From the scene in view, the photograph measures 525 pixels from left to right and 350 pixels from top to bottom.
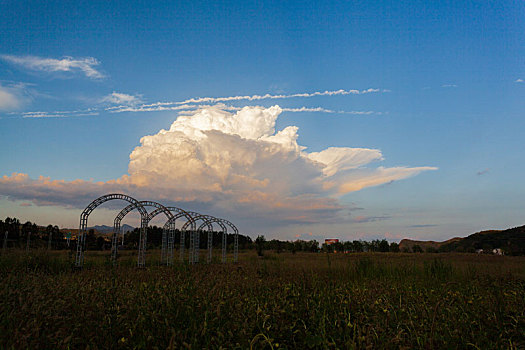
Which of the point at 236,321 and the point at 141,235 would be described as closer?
the point at 236,321

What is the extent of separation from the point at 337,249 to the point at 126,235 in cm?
2156

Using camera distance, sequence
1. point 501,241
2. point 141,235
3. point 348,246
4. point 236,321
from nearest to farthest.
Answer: point 236,321 → point 141,235 → point 501,241 → point 348,246

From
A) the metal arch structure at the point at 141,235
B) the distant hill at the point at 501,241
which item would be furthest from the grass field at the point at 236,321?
the distant hill at the point at 501,241

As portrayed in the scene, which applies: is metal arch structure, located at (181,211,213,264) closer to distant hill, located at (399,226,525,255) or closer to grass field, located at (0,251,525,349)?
grass field, located at (0,251,525,349)

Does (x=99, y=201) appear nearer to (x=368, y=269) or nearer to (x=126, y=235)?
(x=368, y=269)

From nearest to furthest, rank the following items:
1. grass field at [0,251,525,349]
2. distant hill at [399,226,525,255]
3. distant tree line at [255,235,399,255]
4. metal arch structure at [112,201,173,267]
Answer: grass field at [0,251,525,349]
metal arch structure at [112,201,173,267]
distant hill at [399,226,525,255]
distant tree line at [255,235,399,255]

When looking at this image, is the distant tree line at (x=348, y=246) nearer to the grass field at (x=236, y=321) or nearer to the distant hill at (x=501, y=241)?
the distant hill at (x=501, y=241)

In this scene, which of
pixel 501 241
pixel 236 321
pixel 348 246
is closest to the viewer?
pixel 236 321

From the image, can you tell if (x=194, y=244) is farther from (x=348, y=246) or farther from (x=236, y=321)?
(x=348, y=246)

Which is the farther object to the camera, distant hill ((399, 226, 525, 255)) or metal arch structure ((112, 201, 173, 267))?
distant hill ((399, 226, 525, 255))

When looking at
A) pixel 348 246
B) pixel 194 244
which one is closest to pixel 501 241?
pixel 348 246

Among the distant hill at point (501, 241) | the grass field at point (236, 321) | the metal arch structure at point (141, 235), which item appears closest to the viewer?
the grass field at point (236, 321)

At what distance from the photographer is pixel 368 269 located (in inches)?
388

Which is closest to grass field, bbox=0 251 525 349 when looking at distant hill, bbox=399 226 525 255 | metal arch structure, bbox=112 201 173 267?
metal arch structure, bbox=112 201 173 267
